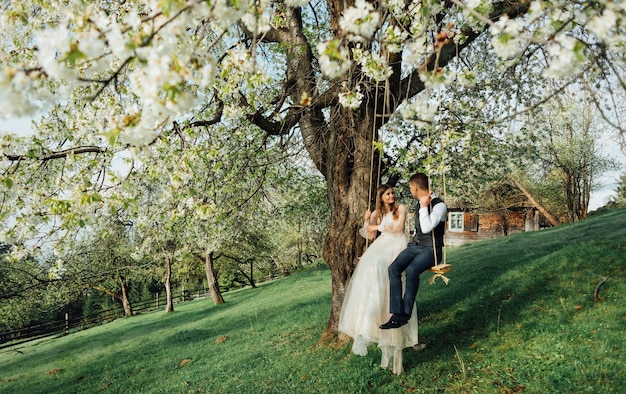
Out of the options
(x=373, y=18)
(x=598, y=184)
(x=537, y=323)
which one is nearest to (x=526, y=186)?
(x=598, y=184)

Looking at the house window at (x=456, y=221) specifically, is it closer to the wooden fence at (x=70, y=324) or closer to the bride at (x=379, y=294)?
the wooden fence at (x=70, y=324)

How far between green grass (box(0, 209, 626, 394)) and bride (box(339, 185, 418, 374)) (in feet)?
2.08

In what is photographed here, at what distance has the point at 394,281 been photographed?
17.1 ft

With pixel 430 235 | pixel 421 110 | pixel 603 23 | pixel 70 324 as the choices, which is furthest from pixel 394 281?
pixel 70 324

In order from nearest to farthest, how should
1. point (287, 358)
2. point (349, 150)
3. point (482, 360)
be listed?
point (482, 360)
point (349, 150)
point (287, 358)

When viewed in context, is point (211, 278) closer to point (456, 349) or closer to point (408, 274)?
point (456, 349)

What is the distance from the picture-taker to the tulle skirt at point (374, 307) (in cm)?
522

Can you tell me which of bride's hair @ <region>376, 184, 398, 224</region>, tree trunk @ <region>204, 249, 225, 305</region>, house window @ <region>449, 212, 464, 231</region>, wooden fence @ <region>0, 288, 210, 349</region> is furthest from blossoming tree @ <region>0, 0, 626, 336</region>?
house window @ <region>449, 212, 464, 231</region>

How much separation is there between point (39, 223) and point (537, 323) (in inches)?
276

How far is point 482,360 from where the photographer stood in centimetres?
564

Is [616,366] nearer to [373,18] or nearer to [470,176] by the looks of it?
[373,18]

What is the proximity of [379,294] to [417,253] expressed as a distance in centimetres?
70

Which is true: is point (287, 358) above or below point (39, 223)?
below

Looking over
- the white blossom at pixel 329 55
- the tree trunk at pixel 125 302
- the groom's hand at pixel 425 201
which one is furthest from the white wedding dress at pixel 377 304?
the tree trunk at pixel 125 302
